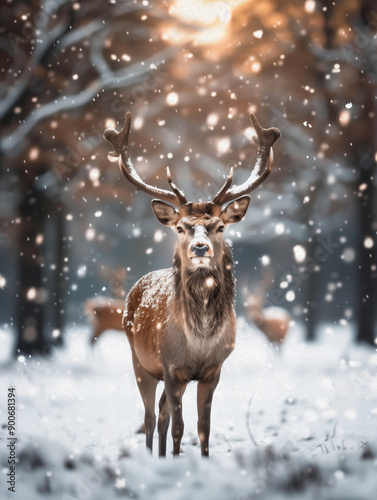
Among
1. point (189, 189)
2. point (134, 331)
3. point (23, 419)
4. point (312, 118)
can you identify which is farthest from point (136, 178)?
point (312, 118)

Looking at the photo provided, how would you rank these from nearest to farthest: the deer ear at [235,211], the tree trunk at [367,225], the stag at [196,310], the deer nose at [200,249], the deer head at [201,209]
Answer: the deer nose at [200,249] < the deer head at [201,209] < the stag at [196,310] < the deer ear at [235,211] < the tree trunk at [367,225]

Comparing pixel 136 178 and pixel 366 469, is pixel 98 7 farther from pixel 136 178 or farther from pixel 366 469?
pixel 366 469

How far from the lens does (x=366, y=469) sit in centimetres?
344

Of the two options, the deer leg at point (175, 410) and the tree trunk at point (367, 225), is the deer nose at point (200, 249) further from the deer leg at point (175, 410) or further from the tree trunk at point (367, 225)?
the tree trunk at point (367, 225)

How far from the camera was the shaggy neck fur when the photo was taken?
12.1ft

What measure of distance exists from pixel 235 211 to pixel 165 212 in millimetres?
496

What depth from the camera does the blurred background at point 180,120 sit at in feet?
23.6

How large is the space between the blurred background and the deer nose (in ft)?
13.9

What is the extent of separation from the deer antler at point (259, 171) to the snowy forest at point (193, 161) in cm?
240

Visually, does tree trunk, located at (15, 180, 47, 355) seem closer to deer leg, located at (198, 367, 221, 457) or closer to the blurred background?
the blurred background

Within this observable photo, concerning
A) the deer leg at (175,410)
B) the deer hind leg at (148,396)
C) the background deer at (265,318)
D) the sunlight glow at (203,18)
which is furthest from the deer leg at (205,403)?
the sunlight glow at (203,18)

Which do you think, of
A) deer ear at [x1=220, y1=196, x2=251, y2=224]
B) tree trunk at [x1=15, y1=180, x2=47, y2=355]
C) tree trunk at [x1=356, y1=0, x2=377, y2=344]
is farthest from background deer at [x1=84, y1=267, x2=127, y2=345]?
deer ear at [x1=220, y1=196, x2=251, y2=224]

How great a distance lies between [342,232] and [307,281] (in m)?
1.18

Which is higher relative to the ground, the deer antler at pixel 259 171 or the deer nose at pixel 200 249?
the deer antler at pixel 259 171
